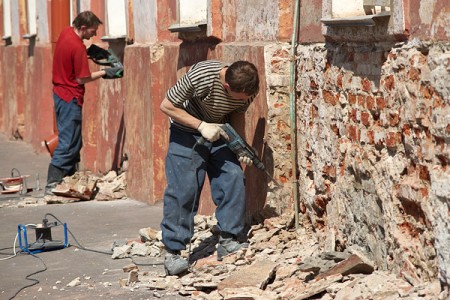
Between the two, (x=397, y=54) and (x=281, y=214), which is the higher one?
(x=397, y=54)

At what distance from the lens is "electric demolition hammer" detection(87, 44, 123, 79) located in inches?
474

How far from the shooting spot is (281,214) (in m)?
8.18

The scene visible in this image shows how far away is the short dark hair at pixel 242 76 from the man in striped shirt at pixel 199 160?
0.39 ft

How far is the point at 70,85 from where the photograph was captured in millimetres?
11891

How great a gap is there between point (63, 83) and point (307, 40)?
472 centimetres

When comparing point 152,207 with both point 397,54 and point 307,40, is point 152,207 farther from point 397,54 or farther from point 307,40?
point 397,54

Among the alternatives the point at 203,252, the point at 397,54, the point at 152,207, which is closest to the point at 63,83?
the point at 152,207

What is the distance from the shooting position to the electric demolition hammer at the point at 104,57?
12.0 meters

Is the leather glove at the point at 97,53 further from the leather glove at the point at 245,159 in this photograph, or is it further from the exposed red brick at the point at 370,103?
the exposed red brick at the point at 370,103

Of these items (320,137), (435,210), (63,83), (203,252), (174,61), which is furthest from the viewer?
(63,83)

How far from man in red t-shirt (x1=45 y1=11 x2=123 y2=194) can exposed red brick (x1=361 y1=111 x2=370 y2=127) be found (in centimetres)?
561

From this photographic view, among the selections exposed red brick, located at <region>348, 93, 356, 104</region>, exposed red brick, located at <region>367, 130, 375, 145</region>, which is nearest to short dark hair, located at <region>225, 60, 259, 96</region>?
exposed red brick, located at <region>348, 93, 356, 104</region>

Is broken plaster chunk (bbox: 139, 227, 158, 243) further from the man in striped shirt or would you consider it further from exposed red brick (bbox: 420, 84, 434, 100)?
exposed red brick (bbox: 420, 84, 434, 100)

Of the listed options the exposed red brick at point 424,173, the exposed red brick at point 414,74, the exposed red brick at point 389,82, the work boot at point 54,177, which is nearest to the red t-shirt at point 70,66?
the work boot at point 54,177
